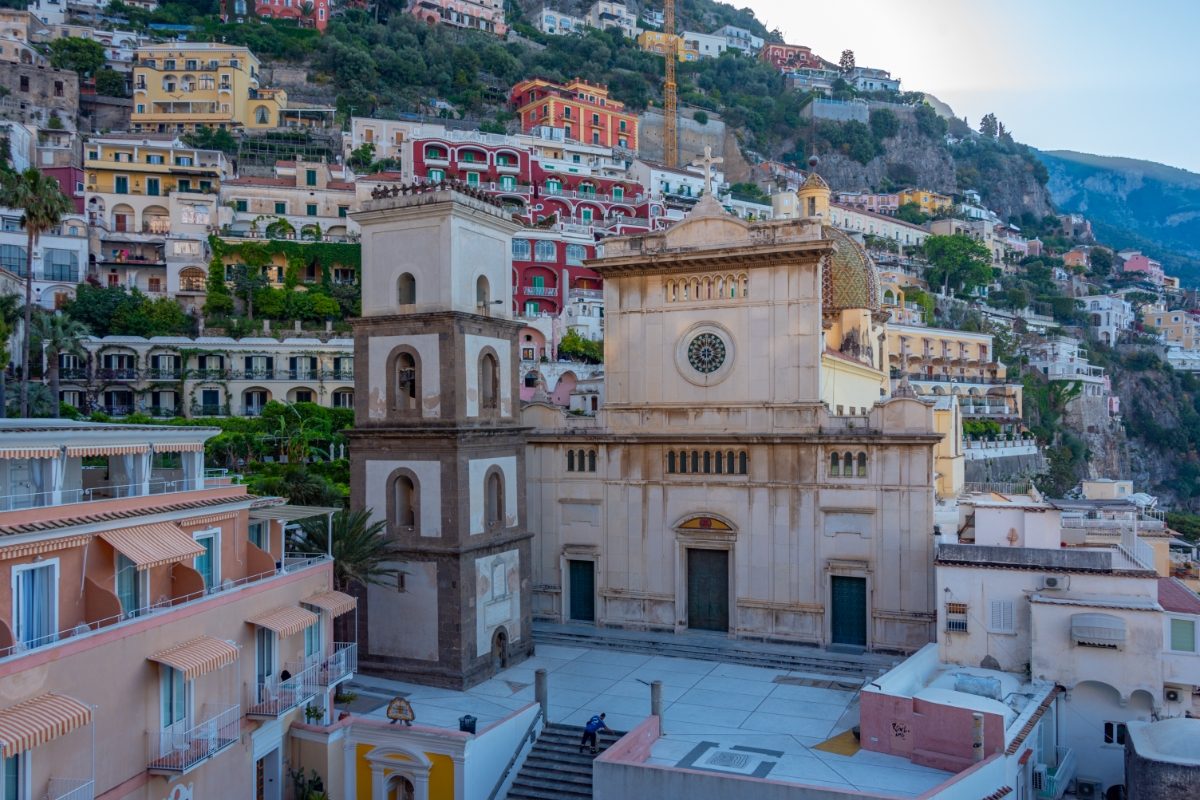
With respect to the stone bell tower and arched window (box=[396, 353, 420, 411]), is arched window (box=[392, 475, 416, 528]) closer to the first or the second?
the stone bell tower

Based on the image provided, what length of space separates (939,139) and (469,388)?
150729 millimetres

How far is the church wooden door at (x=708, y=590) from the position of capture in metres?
31.0

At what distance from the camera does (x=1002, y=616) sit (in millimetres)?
24625

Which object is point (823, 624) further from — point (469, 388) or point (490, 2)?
point (490, 2)

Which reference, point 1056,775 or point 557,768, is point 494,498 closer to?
point 557,768

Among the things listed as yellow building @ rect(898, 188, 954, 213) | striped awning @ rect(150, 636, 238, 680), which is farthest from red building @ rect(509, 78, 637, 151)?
striped awning @ rect(150, 636, 238, 680)

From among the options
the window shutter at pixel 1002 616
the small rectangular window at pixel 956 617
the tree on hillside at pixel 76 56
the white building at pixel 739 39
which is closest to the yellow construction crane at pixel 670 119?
the white building at pixel 739 39

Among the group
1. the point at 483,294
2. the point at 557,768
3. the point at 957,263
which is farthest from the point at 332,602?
the point at 957,263

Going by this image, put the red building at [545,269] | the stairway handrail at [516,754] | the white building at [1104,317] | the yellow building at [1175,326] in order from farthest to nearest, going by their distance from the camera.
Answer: the yellow building at [1175,326]
the white building at [1104,317]
the red building at [545,269]
the stairway handrail at [516,754]

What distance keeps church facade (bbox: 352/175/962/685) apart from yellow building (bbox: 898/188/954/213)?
378 ft

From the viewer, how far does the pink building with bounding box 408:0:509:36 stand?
12900cm

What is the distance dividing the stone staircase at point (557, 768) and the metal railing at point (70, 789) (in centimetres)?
972

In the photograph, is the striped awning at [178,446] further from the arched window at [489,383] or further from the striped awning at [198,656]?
the arched window at [489,383]

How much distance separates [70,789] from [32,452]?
18.4 ft
